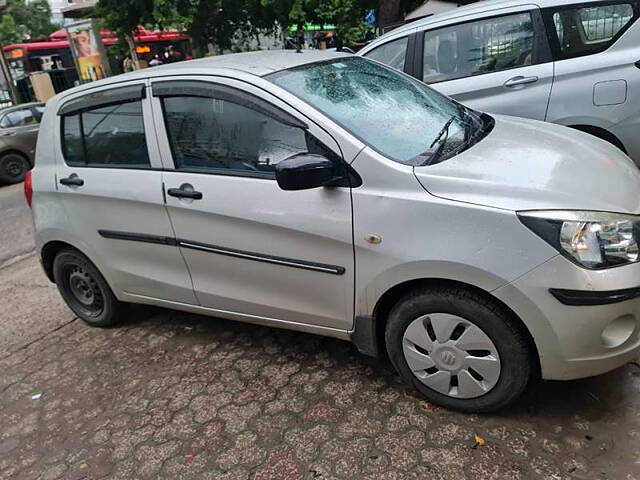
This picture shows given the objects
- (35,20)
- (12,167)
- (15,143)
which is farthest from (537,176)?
(35,20)

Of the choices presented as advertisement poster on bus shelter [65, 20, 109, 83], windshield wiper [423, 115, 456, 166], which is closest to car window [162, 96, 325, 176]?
windshield wiper [423, 115, 456, 166]

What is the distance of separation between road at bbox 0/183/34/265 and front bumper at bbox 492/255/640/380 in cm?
577

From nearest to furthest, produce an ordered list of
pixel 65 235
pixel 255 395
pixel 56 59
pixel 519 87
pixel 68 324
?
pixel 255 395, pixel 65 235, pixel 68 324, pixel 519 87, pixel 56 59

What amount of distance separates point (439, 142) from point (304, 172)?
0.77 metres

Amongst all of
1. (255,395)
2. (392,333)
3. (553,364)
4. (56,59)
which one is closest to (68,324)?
(255,395)

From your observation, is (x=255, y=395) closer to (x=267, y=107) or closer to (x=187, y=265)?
(x=187, y=265)

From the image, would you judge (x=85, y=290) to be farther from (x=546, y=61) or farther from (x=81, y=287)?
(x=546, y=61)

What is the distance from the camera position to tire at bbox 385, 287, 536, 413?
2.27 metres

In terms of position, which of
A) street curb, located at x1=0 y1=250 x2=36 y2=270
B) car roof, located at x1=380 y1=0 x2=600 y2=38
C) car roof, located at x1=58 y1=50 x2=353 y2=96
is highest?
car roof, located at x1=380 y1=0 x2=600 y2=38

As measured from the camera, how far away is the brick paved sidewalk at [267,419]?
7.58ft

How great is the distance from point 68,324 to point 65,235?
88cm

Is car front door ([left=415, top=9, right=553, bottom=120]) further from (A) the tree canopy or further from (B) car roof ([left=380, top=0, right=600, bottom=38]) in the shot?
(A) the tree canopy

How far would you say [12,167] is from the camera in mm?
10820

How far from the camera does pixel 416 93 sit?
3.17 meters
